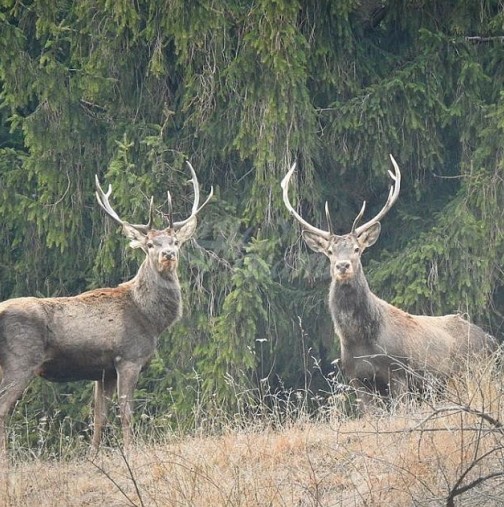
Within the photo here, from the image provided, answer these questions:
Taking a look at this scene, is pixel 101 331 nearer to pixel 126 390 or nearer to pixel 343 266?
pixel 126 390

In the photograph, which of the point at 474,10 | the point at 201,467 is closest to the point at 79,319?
the point at 201,467

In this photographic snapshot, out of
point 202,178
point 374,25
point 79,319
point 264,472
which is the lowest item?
point 264,472

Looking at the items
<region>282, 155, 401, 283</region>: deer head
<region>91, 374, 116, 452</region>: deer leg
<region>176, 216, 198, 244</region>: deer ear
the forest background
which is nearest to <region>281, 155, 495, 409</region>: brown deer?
<region>282, 155, 401, 283</region>: deer head

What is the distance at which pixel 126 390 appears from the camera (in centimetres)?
1105

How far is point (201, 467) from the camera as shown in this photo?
8680 millimetres

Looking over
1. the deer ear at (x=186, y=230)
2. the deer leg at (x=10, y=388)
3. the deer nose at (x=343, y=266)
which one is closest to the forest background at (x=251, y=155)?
the deer ear at (x=186, y=230)

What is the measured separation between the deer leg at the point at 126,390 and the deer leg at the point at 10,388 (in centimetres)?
82

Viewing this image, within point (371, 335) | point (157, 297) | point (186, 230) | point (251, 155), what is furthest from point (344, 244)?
point (251, 155)

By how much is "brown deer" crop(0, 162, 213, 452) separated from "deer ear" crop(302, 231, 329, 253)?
1.11m

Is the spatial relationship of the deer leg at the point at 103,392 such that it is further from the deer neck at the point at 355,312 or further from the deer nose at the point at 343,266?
the deer nose at the point at 343,266

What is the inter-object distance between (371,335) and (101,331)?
243 centimetres

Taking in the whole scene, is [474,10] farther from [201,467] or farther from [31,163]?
[201,467]

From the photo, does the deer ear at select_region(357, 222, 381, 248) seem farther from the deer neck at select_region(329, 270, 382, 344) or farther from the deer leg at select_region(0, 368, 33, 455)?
the deer leg at select_region(0, 368, 33, 455)

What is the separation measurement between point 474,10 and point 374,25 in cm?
129
